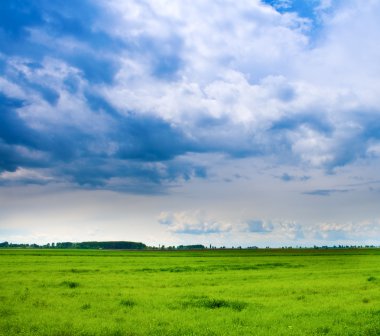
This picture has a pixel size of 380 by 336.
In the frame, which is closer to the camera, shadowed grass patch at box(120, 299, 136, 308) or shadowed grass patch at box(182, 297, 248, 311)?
shadowed grass patch at box(182, 297, 248, 311)

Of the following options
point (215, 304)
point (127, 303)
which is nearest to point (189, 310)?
point (215, 304)

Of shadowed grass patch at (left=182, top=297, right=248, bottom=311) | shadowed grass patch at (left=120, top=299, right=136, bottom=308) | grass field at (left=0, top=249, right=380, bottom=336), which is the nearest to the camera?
grass field at (left=0, top=249, right=380, bottom=336)

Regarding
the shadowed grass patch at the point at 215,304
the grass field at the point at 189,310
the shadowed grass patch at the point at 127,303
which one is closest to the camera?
the grass field at the point at 189,310

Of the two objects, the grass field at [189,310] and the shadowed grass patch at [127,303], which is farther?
the shadowed grass patch at [127,303]

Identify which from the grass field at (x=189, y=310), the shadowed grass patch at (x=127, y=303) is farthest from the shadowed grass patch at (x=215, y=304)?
the shadowed grass patch at (x=127, y=303)

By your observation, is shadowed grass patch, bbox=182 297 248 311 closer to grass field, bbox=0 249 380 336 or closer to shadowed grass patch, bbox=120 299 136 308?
grass field, bbox=0 249 380 336

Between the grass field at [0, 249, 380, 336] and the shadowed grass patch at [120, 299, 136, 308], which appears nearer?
the grass field at [0, 249, 380, 336]

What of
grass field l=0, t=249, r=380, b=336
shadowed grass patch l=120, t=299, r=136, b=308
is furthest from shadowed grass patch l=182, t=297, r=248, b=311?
shadowed grass patch l=120, t=299, r=136, b=308

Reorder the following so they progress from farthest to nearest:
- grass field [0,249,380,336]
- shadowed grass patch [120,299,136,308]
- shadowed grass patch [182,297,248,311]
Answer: shadowed grass patch [120,299,136,308], shadowed grass patch [182,297,248,311], grass field [0,249,380,336]

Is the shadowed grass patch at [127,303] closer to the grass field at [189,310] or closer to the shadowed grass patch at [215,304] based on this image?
the grass field at [189,310]

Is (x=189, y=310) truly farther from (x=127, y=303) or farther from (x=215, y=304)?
(x=127, y=303)

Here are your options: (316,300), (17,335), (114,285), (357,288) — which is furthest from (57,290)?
(357,288)

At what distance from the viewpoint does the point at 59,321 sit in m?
17.1

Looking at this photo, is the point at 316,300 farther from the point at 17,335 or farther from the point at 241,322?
the point at 17,335
